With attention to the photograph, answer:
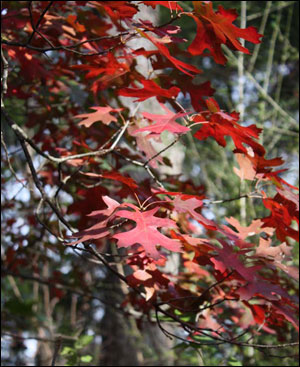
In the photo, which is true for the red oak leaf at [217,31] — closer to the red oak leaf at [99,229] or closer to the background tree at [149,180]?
the background tree at [149,180]

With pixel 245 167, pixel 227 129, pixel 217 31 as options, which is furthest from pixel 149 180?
pixel 217 31

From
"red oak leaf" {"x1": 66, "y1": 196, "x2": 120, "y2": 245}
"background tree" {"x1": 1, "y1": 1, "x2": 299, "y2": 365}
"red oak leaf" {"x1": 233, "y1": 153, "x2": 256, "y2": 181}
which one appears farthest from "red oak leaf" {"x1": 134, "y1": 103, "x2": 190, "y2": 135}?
"red oak leaf" {"x1": 233, "y1": 153, "x2": 256, "y2": 181}

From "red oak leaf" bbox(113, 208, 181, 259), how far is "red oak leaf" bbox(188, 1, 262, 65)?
0.46 meters

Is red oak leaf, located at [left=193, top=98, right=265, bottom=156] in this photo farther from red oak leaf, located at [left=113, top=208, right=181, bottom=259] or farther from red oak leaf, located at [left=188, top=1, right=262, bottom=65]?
red oak leaf, located at [left=113, top=208, right=181, bottom=259]

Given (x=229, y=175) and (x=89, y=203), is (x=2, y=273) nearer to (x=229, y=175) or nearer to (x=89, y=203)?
(x=89, y=203)

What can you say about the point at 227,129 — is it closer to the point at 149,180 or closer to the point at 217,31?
the point at 217,31

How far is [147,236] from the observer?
0.99 meters

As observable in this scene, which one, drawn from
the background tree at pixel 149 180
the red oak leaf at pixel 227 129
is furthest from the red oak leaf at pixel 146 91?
the red oak leaf at pixel 227 129

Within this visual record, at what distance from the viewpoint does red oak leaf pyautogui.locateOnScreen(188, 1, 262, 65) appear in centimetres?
112

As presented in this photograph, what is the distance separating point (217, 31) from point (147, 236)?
0.56 metres

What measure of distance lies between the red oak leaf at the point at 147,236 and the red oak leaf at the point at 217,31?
0.46 meters

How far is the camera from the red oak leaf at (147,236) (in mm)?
946

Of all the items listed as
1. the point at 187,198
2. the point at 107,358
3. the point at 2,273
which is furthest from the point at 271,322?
the point at 107,358

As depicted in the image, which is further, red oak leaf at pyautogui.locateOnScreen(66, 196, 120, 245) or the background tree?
the background tree
